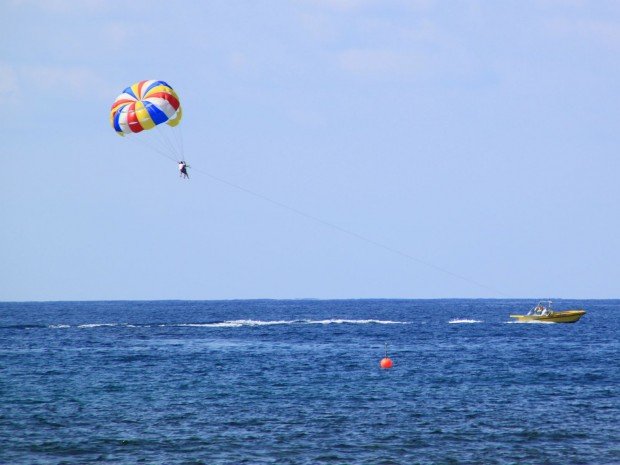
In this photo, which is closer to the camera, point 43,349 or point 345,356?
point 345,356

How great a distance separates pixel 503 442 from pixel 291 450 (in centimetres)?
741

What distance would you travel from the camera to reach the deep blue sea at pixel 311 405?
92.3 ft

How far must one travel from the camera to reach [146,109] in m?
47.4

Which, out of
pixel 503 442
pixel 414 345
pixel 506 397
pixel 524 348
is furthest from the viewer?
pixel 414 345

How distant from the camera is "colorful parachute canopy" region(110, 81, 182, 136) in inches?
1866

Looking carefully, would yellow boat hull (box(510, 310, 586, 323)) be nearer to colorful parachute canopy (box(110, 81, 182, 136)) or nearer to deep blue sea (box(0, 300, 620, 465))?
deep blue sea (box(0, 300, 620, 465))

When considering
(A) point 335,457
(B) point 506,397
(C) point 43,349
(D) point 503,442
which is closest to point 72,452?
(A) point 335,457

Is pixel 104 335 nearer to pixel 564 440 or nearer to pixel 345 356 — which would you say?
pixel 345 356

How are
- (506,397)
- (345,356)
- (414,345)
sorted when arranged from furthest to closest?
(414,345), (345,356), (506,397)

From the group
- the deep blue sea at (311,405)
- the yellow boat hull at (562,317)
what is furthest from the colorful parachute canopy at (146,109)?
the yellow boat hull at (562,317)

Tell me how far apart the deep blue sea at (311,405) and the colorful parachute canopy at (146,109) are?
14.4 meters

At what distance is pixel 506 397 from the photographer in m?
39.6

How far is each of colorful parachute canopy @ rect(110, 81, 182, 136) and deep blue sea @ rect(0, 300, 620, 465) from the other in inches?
567

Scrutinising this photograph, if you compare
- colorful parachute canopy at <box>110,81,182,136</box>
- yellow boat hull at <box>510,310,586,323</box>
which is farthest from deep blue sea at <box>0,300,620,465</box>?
yellow boat hull at <box>510,310,586,323</box>
